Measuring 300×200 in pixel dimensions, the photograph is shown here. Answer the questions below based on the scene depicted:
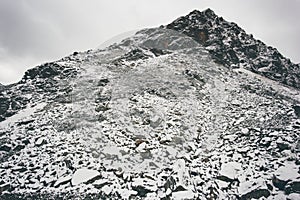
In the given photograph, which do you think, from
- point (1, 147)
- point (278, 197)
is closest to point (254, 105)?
point (278, 197)

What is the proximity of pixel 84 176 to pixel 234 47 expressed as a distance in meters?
28.3

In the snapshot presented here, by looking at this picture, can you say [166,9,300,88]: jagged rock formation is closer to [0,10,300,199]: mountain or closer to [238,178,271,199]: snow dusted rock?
[0,10,300,199]: mountain

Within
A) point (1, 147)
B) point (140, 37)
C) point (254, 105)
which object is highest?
point (140, 37)

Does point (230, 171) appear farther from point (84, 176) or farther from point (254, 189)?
point (84, 176)

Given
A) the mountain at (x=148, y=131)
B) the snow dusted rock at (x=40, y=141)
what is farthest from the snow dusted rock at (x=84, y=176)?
the snow dusted rock at (x=40, y=141)

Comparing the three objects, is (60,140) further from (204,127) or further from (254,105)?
(254,105)

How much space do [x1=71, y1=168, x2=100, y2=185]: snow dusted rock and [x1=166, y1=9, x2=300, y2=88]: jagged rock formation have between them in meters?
22.0

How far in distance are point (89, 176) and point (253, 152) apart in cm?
895

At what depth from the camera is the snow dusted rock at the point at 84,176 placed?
1775 centimetres

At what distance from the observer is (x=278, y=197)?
54.4 feet

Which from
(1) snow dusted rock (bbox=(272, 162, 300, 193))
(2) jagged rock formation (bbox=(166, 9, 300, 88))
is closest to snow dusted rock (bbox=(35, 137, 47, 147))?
(1) snow dusted rock (bbox=(272, 162, 300, 193))

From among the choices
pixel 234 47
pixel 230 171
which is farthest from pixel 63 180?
pixel 234 47

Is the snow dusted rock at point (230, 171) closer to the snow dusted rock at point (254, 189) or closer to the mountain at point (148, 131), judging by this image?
the mountain at point (148, 131)

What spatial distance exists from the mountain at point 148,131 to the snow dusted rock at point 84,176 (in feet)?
0.17
